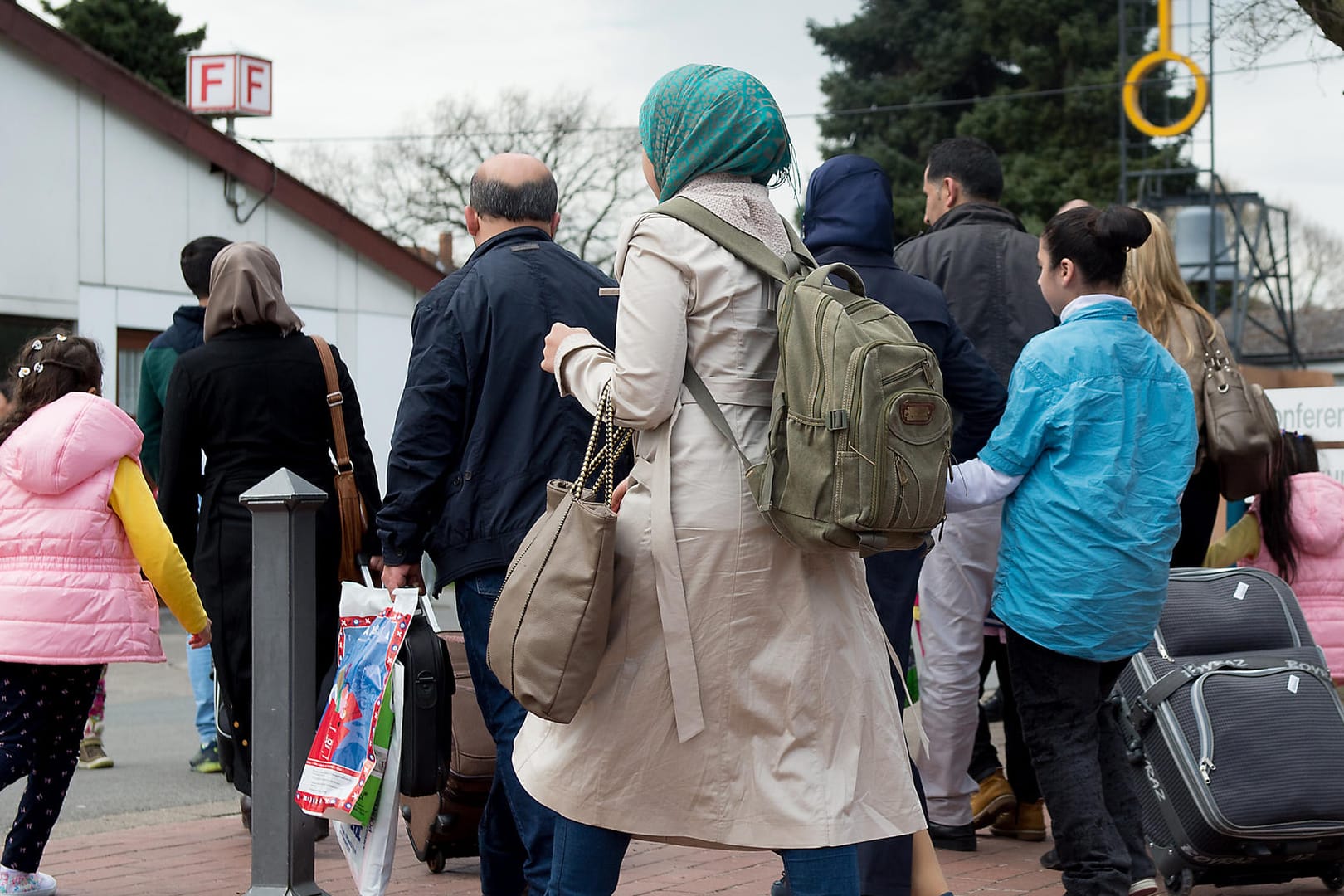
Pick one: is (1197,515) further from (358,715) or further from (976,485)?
(358,715)

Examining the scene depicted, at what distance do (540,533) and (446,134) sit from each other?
37.5 meters

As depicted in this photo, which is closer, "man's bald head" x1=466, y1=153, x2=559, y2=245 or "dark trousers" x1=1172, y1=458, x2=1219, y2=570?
"man's bald head" x1=466, y1=153, x2=559, y2=245

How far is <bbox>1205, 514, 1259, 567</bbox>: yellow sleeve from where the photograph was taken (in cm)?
567

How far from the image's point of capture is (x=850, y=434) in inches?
104

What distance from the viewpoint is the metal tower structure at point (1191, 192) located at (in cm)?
2594

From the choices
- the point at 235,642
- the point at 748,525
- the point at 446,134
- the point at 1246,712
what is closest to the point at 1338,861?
the point at 1246,712

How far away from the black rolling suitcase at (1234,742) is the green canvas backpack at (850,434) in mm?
2045

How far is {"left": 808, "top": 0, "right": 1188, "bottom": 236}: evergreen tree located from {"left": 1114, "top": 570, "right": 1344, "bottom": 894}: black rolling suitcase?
3089cm

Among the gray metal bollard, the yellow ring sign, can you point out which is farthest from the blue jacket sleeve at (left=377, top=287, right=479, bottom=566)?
the yellow ring sign

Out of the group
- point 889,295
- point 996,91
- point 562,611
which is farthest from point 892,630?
point 996,91

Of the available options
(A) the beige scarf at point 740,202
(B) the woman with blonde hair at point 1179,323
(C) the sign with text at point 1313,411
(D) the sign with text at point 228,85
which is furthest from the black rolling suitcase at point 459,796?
(D) the sign with text at point 228,85

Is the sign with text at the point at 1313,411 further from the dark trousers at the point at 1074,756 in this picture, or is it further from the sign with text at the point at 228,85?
the sign with text at the point at 228,85

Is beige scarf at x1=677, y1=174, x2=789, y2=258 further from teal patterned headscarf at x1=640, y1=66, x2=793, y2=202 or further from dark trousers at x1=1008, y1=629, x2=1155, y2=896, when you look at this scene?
dark trousers at x1=1008, y1=629, x2=1155, y2=896

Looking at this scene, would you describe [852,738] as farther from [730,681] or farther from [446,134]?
[446,134]
